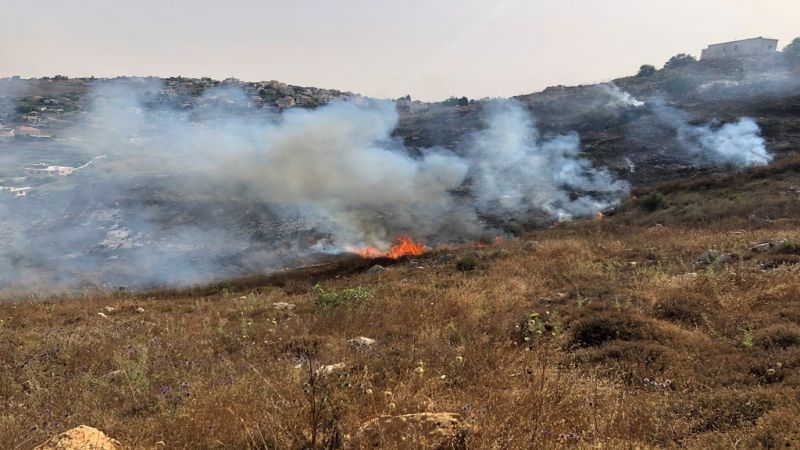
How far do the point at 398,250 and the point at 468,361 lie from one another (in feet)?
47.4

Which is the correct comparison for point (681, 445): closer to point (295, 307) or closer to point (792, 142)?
point (295, 307)

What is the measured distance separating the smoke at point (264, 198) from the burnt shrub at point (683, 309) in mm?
14341

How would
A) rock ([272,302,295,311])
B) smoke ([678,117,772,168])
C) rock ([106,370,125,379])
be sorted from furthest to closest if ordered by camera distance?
smoke ([678,117,772,168])
rock ([272,302,295,311])
rock ([106,370,125,379])

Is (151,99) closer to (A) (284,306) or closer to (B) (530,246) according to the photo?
(B) (530,246)

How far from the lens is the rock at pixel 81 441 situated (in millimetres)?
2939

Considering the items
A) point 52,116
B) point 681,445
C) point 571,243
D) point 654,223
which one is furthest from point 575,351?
point 52,116

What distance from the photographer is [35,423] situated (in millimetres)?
3740

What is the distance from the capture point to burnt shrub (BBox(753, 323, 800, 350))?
497 centimetres

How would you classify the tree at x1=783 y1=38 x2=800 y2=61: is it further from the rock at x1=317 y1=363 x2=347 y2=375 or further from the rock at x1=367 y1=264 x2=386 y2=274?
the rock at x1=317 y1=363 x2=347 y2=375

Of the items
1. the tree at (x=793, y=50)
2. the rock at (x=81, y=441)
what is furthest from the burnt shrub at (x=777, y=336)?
the tree at (x=793, y=50)

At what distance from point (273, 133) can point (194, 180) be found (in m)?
7.15

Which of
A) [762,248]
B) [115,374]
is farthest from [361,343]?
[762,248]

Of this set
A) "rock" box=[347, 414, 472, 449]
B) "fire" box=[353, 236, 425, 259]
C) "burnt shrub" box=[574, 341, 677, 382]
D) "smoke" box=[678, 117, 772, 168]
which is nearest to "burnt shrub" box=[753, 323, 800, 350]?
"burnt shrub" box=[574, 341, 677, 382]

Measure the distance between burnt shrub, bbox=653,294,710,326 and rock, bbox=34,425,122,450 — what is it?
6584 mm
